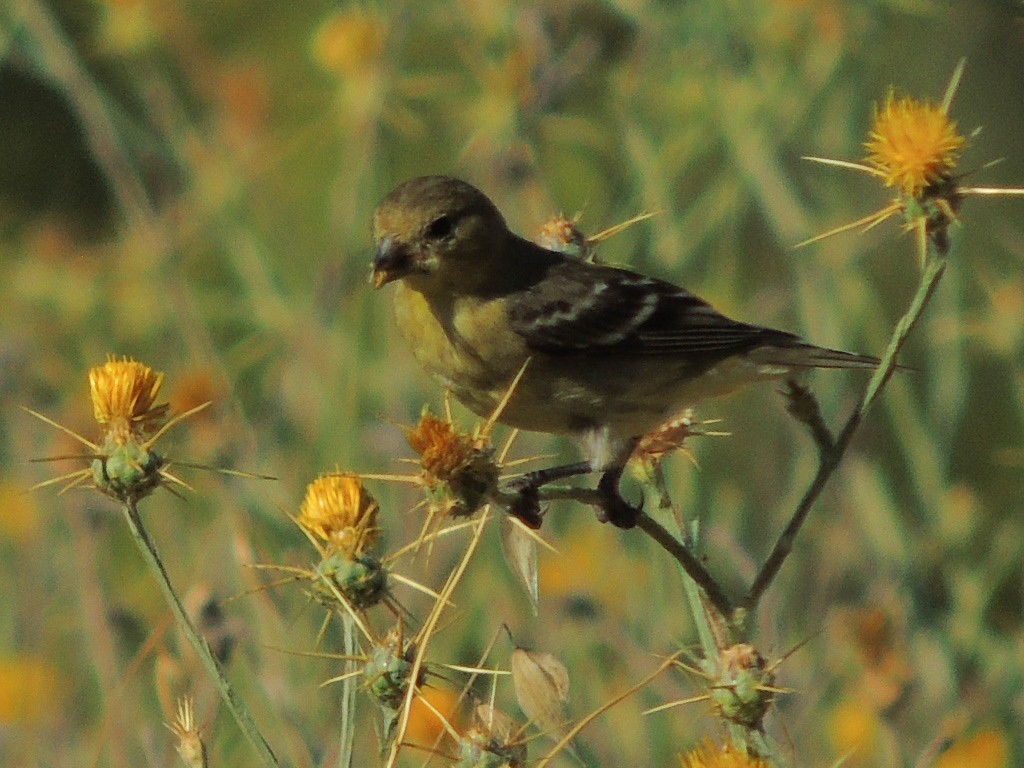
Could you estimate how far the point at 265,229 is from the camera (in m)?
6.94

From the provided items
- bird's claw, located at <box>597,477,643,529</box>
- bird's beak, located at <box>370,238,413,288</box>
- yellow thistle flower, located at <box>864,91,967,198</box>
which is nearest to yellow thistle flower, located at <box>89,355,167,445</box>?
bird's claw, located at <box>597,477,643,529</box>

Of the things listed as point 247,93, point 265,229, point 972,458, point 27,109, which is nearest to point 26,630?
point 265,229

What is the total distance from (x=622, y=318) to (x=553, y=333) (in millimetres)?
244

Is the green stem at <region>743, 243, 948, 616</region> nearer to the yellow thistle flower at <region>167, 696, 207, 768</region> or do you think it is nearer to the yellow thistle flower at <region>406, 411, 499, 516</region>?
the yellow thistle flower at <region>406, 411, 499, 516</region>

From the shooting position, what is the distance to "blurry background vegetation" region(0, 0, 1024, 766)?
4.08 meters

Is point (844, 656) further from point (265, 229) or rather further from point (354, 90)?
point (265, 229)

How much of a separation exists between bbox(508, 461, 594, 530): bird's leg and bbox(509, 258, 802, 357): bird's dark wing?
0.52m

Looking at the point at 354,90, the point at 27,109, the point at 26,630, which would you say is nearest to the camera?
the point at 26,630

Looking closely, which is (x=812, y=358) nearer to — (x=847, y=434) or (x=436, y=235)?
(x=436, y=235)

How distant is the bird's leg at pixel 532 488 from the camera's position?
2781mm

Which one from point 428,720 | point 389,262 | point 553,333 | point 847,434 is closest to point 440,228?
point 389,262

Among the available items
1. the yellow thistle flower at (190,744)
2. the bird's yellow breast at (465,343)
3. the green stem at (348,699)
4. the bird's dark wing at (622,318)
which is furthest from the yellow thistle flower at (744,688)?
the bird's dark wing at (622,318)

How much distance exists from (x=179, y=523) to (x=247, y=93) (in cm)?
260

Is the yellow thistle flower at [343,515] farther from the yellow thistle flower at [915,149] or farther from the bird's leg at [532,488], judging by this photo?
the yellow thistle flower at [915,149]
